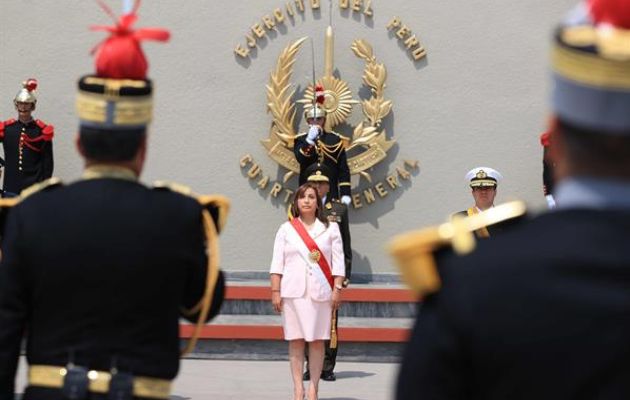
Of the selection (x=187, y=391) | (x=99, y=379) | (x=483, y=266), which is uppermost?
(x=483, y=266)

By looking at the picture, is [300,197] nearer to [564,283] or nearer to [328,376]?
[328,376]

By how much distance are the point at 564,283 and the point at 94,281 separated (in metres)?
1.91

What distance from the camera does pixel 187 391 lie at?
10.3 metres

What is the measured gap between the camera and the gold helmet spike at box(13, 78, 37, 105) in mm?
13557

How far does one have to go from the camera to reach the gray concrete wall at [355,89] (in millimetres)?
13961

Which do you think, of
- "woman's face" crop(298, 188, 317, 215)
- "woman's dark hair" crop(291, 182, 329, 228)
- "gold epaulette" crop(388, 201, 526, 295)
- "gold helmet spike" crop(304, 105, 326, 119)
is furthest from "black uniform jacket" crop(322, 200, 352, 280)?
"gold epaulette" crop(388, 201, 526, 295)

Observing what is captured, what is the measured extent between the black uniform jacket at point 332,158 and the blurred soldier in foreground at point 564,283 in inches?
435

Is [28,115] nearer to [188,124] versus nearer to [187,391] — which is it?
[188,124]

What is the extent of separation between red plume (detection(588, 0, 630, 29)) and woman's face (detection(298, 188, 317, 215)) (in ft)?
25.0

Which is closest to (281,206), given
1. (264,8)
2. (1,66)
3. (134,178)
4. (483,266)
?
(264,8)

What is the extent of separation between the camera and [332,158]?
1335 centimetres

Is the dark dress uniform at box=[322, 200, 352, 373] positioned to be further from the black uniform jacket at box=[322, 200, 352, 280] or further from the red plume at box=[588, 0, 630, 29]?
the red plume at box=[588, 0, 630, 29]

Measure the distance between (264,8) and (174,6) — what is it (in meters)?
0.85

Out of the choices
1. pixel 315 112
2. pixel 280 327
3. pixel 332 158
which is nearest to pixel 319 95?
pixel 315 112
